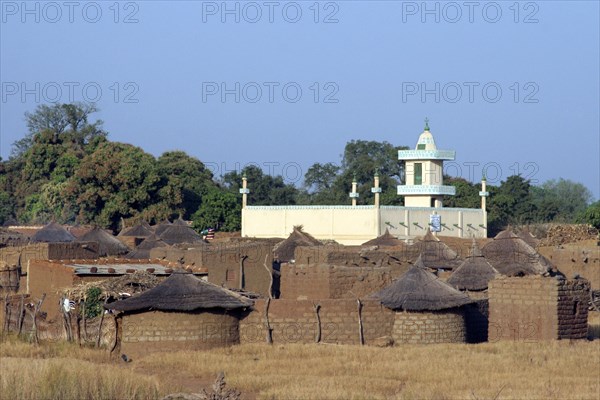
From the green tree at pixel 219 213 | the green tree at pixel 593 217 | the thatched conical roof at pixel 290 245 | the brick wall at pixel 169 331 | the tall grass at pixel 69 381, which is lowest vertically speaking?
the tall grass at pixel 69 381

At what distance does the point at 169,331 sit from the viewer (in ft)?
73.5

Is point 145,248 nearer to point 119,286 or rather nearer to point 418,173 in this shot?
point 119,286

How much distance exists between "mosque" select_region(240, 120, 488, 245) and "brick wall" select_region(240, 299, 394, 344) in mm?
31291

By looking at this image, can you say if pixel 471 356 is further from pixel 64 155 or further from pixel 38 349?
pixel 64 155

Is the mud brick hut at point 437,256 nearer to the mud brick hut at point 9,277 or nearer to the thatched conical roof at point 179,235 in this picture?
the thatched conical roof at point 179,235

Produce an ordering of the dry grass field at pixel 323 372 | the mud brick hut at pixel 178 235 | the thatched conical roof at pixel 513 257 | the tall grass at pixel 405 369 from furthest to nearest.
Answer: the mud brick hut at pixel 178 235
the thatched conical roof at pixel 513 257
the tall grass at pixel 405 369
the dry grass field at pixel 323 372

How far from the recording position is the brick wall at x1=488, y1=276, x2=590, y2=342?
75.6ft

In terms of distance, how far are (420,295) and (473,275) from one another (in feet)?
18.5

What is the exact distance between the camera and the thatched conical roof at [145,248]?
37.4 meters

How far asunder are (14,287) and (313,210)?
23.7 m

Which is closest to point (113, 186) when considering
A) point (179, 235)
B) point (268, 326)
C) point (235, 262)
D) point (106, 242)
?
point (179, 235)

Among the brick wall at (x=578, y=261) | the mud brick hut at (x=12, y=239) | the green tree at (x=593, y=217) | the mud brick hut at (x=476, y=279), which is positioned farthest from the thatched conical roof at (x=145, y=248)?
the green tree at (x=593, y=217)

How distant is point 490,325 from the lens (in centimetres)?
2394

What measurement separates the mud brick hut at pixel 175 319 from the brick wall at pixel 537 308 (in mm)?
4657
